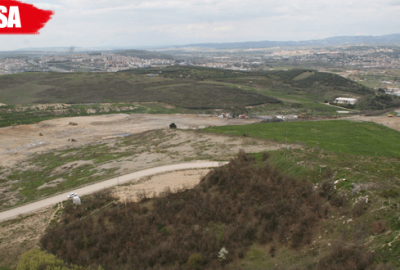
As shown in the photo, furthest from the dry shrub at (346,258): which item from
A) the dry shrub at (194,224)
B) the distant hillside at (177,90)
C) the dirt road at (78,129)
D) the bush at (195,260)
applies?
the distant hillside at (177,90)

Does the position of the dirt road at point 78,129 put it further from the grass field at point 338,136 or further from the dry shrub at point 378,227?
the dry shrub at point 378,227

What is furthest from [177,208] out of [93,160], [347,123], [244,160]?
[347,123]

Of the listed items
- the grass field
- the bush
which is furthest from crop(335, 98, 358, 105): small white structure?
the bush

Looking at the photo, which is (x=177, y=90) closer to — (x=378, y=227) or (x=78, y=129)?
(x=78, y=129)

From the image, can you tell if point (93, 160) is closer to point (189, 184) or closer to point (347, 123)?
point (189, 184)

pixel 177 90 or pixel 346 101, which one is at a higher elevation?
pixel 177 90

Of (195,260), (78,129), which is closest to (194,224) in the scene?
(195,260)

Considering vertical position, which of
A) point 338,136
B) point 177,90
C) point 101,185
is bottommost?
point 101,185
